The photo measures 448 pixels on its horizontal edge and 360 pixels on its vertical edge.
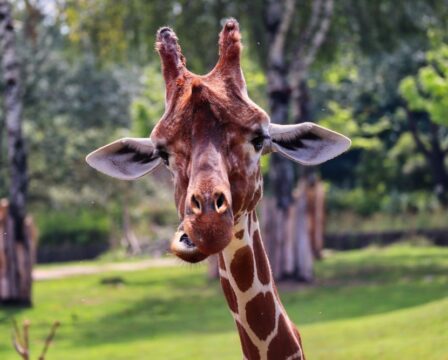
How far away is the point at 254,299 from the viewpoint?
4730 millimetres

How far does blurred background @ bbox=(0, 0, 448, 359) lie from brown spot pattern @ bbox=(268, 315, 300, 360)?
5217 mm

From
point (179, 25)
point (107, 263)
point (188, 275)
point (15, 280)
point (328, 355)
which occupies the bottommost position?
point (107, 263)

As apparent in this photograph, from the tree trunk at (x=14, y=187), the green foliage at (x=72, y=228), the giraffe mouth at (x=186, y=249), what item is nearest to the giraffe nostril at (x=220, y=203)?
the giraffe mouth at (x=186, y=249)

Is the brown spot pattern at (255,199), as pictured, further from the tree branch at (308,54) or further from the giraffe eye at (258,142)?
the tree branch at (308,54)

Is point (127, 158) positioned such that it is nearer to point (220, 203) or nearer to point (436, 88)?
point (220, 203)

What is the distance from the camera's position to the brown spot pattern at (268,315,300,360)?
15.6 feet

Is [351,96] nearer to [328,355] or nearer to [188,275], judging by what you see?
[188,275]

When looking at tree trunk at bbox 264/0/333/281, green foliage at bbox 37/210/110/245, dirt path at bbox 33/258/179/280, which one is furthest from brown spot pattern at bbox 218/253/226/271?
green foliage at bbox 37/210/110/245

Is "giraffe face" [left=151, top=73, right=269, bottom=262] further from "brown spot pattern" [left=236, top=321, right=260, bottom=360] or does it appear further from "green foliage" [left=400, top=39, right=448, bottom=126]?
"green foliage" [left=400, top=39, right=448, bottom=126]

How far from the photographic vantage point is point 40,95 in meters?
36.4

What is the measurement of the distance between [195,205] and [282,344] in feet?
3.78

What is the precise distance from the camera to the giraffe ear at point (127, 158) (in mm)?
4879

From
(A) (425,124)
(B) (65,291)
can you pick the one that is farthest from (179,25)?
(A) (425,124)

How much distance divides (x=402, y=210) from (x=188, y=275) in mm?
14304
